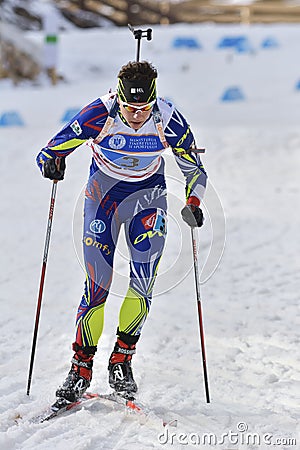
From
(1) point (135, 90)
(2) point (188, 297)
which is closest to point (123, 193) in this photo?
(1) point (135, 90)

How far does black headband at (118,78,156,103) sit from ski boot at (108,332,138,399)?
1289mm

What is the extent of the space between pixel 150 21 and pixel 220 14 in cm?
239

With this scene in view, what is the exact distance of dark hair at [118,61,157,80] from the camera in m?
3.70

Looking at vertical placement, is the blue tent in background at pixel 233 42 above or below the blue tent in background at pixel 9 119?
above

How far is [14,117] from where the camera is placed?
11688mm

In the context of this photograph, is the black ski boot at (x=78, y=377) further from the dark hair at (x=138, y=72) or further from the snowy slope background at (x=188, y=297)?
the dark hair at (x=138, y=72)

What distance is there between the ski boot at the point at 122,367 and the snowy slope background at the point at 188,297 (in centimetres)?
14

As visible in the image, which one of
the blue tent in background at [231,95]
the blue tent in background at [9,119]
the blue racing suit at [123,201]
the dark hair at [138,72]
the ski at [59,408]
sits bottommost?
the ski at [59,408]

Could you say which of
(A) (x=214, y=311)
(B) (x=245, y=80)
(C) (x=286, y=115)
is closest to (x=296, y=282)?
(A) (x=214, y=311)

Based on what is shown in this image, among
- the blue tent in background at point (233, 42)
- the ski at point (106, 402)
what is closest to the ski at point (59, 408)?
the ski at point (106, 402)

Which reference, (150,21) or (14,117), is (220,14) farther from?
(14,117)

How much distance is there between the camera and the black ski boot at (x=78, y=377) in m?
3.83

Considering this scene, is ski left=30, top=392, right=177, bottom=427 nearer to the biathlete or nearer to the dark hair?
the biathlete

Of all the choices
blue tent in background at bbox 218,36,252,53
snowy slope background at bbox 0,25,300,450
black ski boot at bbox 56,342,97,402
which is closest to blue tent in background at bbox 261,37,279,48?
blue tent in background at bbox 218,36,252,53
